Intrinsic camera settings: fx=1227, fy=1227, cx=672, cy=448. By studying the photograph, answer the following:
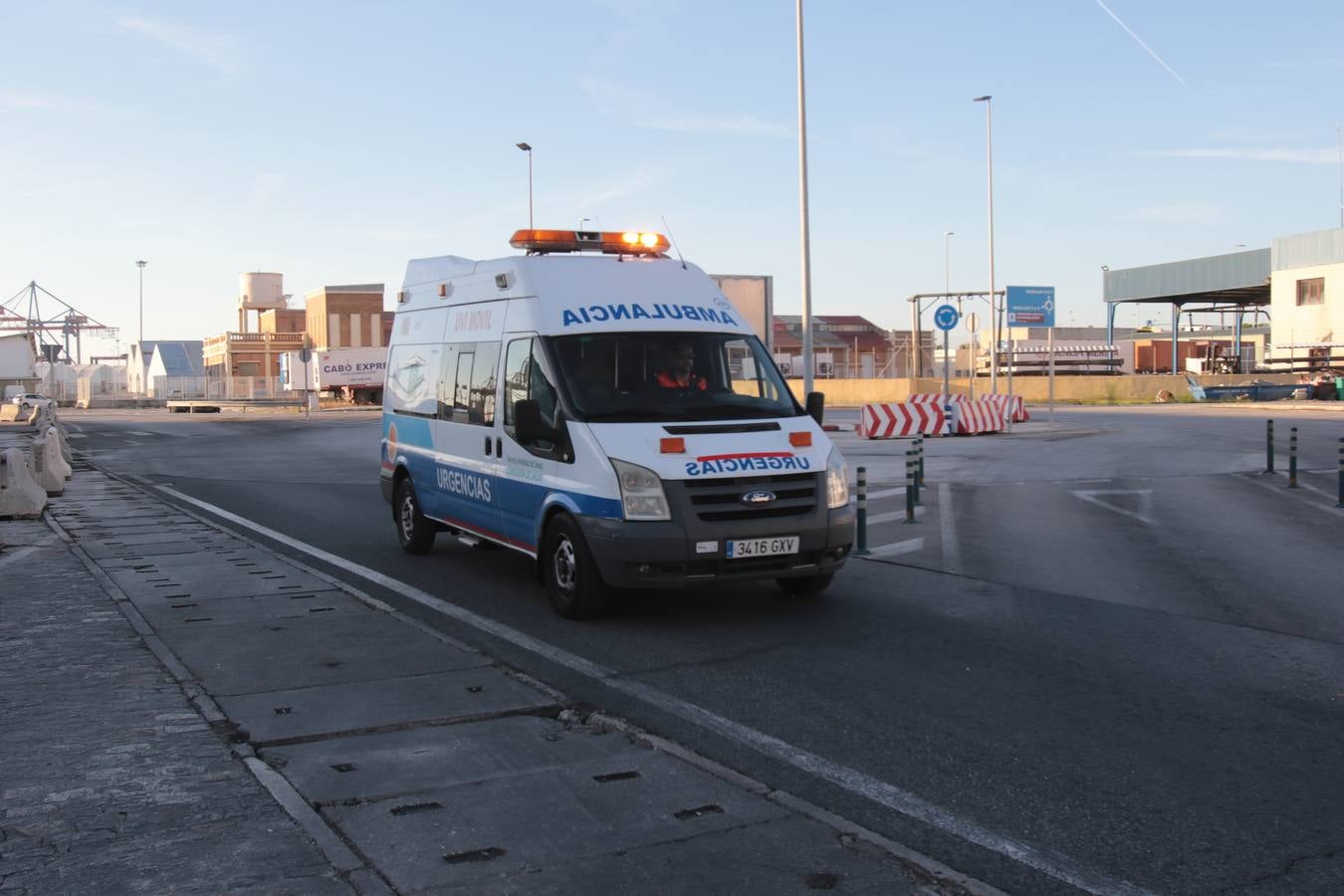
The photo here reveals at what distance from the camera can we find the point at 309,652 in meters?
7.39

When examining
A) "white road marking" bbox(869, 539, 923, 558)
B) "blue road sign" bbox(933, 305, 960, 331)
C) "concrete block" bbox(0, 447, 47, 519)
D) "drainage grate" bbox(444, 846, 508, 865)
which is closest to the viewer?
"drainage grate" bbox(444, 846, 508, 865)

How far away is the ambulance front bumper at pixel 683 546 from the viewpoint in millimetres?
7922

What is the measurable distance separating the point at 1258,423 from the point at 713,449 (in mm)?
31845

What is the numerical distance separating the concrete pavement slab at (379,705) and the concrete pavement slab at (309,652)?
20 centimetres

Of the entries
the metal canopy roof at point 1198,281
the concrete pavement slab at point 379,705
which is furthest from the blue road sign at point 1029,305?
the concrete pavement slab at point 379,705

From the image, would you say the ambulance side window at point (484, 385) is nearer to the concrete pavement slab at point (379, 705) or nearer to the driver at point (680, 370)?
the driver at point (680, 370)

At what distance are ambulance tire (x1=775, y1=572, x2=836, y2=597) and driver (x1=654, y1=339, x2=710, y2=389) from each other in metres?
1.66

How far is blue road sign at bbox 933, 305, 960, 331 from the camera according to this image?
30.0m

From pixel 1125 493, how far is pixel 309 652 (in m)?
12.9

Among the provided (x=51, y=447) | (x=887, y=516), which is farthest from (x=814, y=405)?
(x=51, y=447)

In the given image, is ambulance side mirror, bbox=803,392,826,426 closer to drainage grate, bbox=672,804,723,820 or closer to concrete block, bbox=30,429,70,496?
drainage grate, bbox=672,804,723,820

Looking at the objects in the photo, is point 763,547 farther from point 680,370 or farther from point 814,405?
point 814,405

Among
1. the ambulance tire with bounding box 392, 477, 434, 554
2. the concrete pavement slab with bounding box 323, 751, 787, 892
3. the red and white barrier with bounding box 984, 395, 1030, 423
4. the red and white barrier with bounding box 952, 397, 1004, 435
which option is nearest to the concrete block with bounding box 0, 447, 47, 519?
the ambulance tire with bounding box 392, 477, 434, 554

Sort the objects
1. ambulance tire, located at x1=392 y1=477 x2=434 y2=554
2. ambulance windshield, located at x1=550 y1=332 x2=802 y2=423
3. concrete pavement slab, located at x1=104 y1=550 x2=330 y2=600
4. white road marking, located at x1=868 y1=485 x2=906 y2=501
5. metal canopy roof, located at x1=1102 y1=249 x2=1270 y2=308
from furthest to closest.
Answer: metal canopy roof, located at x1=1102 y1=249 x2=1270 y2=308 < white road marking, located at x1=868 y1=485 x2=906 y2=501 < ambulance tire, located at x1=392 y1=477 x2=434 y2=554 < concrete pavement slab, located at x1=104 y1=550 x2=330 y2=600 < ambulance windshield, located at x1=550 y1=332 x2=802 y2=423
